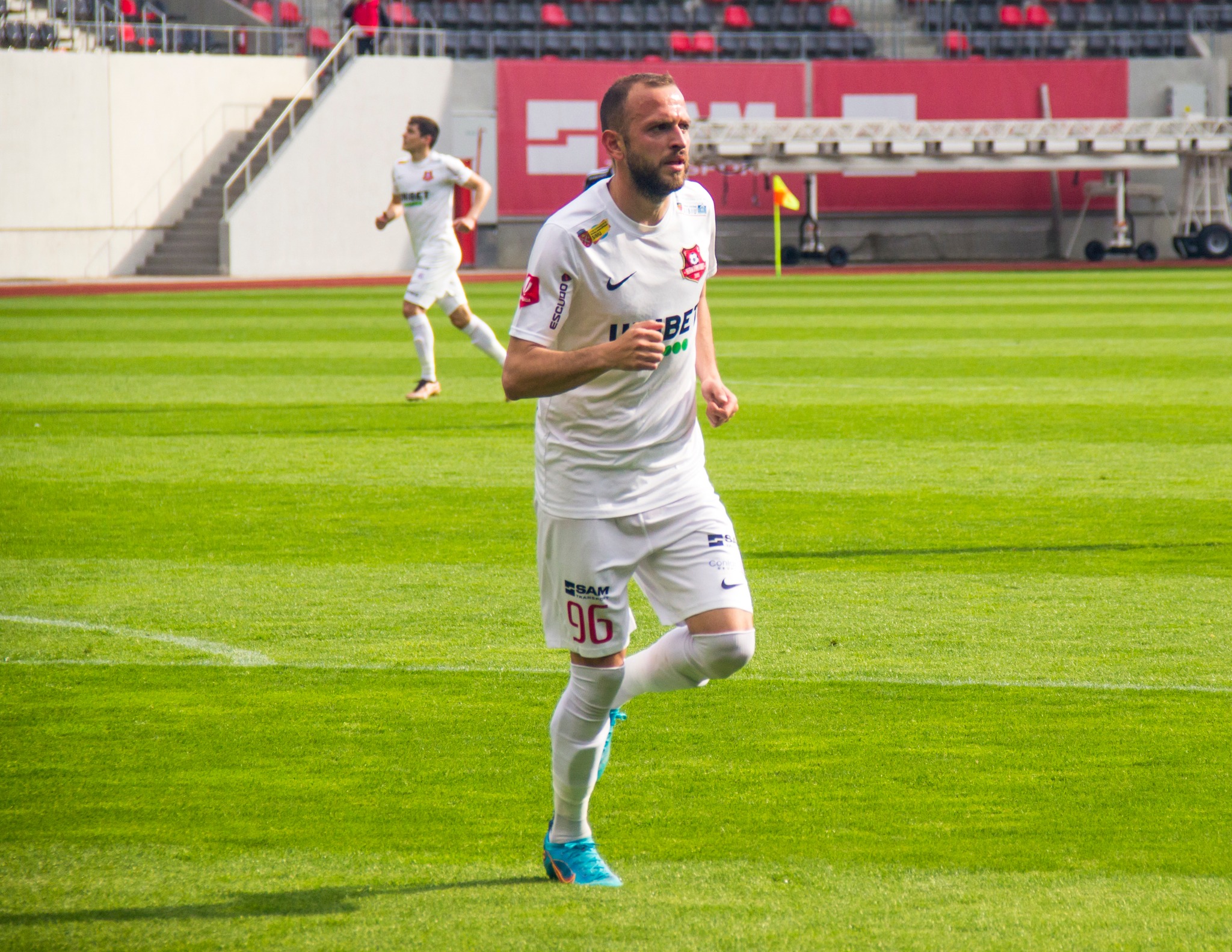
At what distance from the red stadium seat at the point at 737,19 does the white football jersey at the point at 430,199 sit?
28997 millimetres

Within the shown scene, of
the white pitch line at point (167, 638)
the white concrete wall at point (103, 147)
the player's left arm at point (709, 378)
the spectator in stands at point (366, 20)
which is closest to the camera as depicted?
the player's left arm at point (709, 378)

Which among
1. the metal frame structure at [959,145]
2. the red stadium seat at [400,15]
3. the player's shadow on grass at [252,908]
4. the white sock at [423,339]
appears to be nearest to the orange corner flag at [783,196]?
the metal frame structure at [959,145]

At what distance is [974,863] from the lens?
3.87 metres

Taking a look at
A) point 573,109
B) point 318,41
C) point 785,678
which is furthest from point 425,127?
point 318,41

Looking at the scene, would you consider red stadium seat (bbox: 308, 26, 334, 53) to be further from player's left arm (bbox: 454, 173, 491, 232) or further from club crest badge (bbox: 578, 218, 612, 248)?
club crest badge (bbox: 578, 218, 612, 248)

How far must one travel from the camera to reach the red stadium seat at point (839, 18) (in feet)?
135

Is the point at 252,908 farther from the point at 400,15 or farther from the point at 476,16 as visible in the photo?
the point at 476,16

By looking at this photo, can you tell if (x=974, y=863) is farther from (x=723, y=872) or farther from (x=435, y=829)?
(x=435, y=829)

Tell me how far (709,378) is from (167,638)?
2.89 meters

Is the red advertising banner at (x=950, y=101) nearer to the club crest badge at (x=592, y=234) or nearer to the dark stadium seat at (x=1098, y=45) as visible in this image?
the dark stadium seat at (x=1098, y=45)

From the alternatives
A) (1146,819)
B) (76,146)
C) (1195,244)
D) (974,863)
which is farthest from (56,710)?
(1195,244)

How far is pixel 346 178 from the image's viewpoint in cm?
3706

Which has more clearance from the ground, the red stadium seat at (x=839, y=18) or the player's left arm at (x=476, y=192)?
the red stadium seat at (x=839, y=18)

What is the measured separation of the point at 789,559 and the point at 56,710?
3414mm
